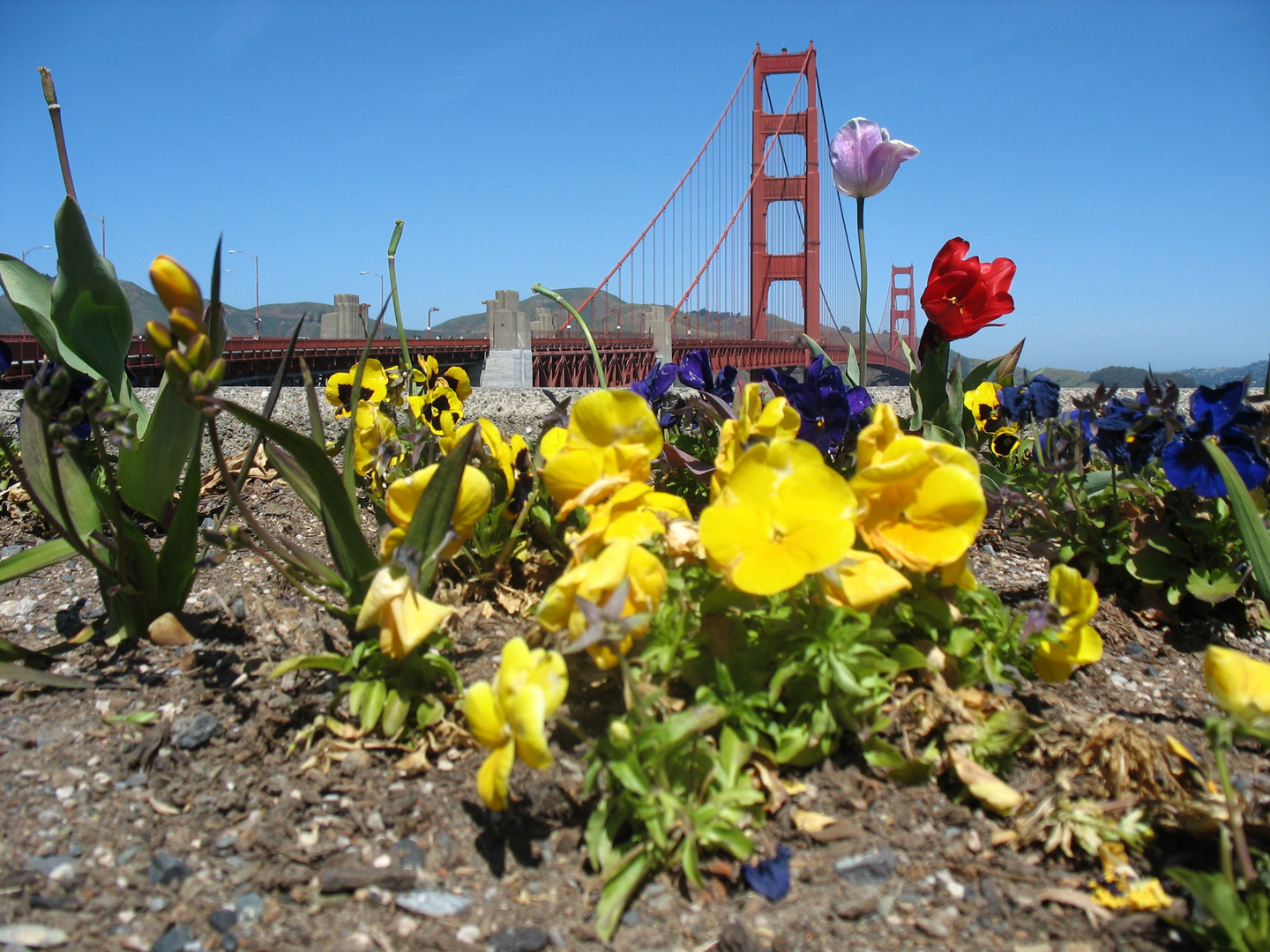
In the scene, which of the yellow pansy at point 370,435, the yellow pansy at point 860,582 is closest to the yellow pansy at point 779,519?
the yellow pansy at point 860,582

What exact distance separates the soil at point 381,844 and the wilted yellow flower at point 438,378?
0.75m

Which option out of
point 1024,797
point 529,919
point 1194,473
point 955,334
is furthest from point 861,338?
point 529,919

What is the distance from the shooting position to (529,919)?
2.85 feet

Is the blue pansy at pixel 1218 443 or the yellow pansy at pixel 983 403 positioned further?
the yellow pansy at pixel 983 403

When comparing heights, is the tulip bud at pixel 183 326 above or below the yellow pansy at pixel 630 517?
above

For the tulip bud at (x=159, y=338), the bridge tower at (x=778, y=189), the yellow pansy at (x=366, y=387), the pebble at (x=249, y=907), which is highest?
the bridge tower at (x=778, y=189)

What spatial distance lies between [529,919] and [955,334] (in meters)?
1.45

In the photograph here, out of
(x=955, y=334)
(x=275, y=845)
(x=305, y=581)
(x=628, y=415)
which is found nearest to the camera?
(x=275, y=845)

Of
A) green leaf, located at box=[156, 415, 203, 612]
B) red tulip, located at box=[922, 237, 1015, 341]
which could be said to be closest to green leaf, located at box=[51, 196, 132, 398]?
green leaf, located at box=[156, 415, 203, 612]

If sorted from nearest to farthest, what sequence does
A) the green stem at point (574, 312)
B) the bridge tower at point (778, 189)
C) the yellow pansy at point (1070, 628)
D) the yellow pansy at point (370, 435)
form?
the yellow pansy at point (1070, 628) → the yellow pansy at point (370, 435) → the green stem at point (574, 312) → the bridge tower at point (778, 189)

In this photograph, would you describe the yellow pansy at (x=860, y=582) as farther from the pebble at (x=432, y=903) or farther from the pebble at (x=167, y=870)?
the pebble at (x=167, y=870)

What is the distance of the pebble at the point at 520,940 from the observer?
2.71 feet

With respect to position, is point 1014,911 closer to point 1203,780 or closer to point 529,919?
point 1203,780

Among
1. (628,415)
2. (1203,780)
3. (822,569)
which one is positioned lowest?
(1203,780)
